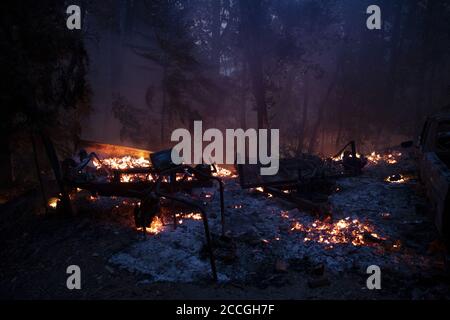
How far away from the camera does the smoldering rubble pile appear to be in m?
6.24

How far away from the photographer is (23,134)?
37.1 feet

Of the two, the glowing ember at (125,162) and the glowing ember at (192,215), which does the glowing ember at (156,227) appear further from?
the glowing ember at (125,162)

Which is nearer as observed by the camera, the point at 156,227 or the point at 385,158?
the point at 156,227

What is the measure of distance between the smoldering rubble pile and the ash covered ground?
0.07ft

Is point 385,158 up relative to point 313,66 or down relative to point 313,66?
down

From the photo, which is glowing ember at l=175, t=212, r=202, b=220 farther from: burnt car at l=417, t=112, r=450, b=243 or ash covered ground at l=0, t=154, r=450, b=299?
burnt car at l=417, t=112, r=450, b=243

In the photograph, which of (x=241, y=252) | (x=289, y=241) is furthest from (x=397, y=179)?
(x=241, y=252)

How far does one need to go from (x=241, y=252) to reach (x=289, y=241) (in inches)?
47.6

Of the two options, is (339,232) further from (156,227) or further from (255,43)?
(255,43)

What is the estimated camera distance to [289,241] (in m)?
7.43

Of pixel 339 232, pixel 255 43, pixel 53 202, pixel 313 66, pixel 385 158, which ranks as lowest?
pixel 339 232

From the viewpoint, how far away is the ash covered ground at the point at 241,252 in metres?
5.65

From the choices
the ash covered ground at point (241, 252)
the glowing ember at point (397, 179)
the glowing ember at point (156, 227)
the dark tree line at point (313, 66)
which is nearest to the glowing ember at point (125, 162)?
the dark tree line at point (313, 66)
